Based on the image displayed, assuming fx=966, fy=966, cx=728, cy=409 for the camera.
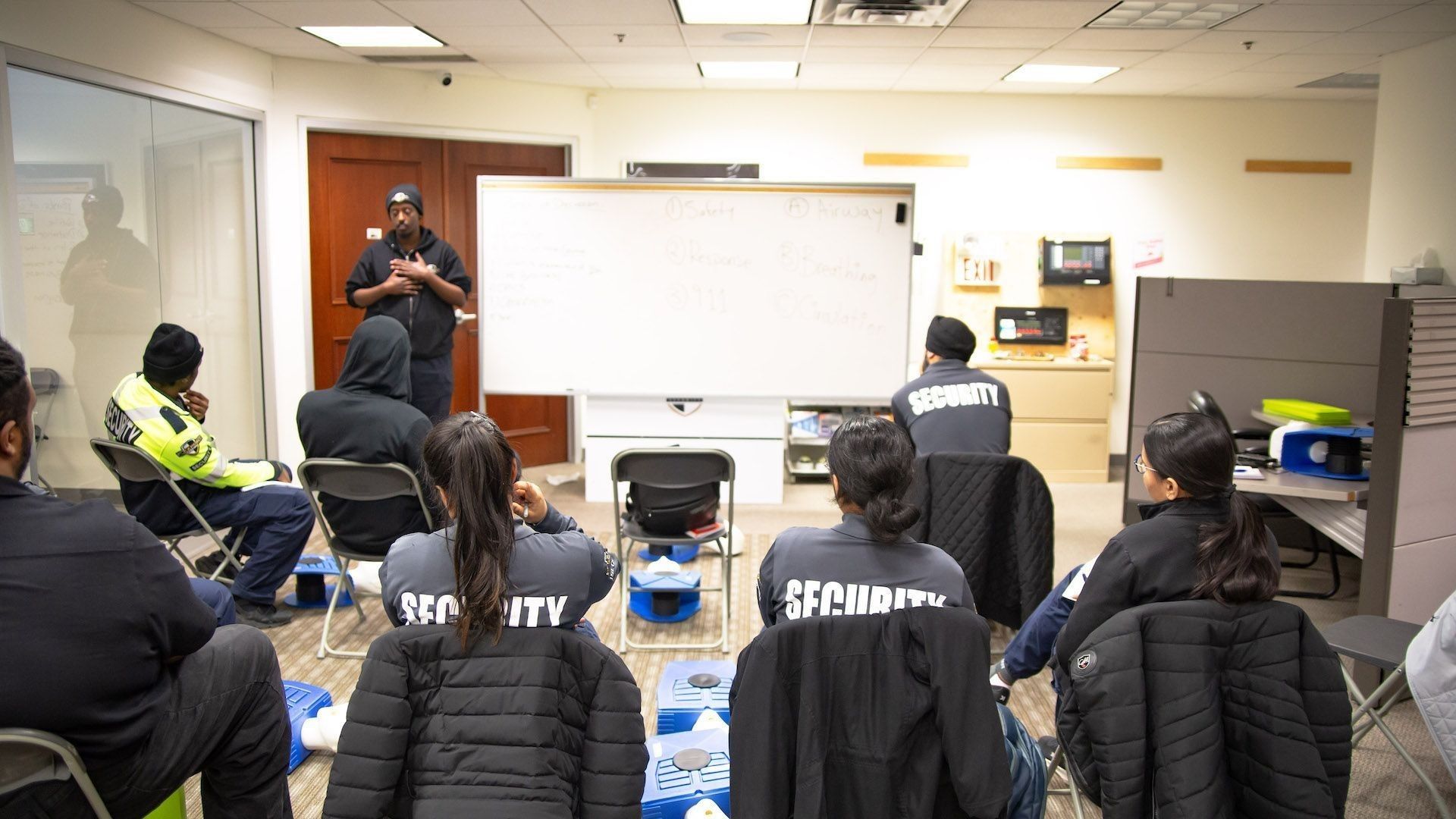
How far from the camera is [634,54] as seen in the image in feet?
17.4

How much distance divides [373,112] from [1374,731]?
565cm

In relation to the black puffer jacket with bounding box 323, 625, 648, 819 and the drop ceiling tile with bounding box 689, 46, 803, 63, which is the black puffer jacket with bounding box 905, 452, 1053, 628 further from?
the drop ceiling tile with bounding box 689, 46, 803, 63

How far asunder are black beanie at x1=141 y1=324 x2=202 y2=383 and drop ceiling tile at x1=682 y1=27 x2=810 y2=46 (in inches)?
107

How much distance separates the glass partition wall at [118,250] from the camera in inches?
152

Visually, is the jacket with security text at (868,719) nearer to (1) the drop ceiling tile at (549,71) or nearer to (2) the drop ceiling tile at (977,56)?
(2) the drop ceiling tile at (977,56)

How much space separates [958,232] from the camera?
645cm

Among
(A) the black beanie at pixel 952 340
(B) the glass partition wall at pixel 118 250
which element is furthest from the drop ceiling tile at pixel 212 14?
(A) the black beanie at pixel 952 340

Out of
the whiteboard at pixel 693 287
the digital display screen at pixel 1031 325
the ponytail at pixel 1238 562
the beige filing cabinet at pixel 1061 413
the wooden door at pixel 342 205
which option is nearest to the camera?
the ponytail at pixel 1238 562

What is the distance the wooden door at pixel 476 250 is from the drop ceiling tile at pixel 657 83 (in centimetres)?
60

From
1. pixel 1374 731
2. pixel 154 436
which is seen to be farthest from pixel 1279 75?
pixel 154 436

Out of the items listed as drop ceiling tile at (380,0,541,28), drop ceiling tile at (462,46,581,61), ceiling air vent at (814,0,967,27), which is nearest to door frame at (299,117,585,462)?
drop ceiling tile at (462,46,581,61)

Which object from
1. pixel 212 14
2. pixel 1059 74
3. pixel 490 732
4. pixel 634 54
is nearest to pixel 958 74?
pixel 1059 74

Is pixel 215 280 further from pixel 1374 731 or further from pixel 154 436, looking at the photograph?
pixel 1374 731

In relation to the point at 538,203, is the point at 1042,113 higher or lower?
higher
